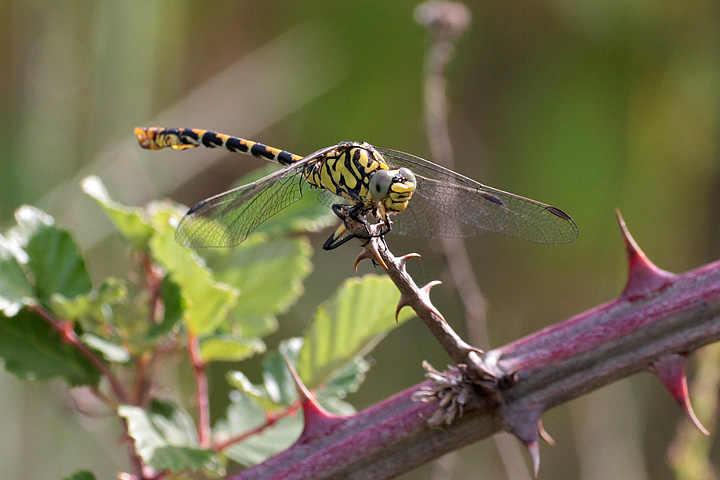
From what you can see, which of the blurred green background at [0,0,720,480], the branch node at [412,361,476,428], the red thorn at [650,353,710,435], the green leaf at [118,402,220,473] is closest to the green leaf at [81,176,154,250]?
the green leaf at [118,402,220,473]

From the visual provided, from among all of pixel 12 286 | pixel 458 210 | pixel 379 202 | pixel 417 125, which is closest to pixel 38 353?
pixel 12 286

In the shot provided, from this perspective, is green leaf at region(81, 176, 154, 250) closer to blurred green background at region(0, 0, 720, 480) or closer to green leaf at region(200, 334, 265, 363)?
Result: green leaf at region(200, 334, 265, 363)

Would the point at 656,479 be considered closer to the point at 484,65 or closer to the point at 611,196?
the point at 611,196

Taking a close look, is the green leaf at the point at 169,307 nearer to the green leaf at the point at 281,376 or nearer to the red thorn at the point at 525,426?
the green leaf at the point at 281,376

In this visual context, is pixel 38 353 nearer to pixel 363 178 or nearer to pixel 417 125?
pixel 363 178

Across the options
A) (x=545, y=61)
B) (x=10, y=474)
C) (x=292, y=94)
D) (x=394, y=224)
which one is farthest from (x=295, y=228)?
(x=545, y=61)

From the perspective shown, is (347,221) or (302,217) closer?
(347,221)
